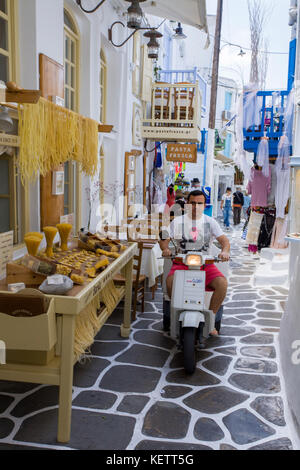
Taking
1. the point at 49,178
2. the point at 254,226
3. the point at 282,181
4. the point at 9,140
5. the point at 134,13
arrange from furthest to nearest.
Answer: the point at 254,226 → the point at 282,181 → the point at 134,13 → the point at 49,178 → the point at 9,140

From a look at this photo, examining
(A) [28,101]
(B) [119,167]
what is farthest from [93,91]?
(A) [28,101]

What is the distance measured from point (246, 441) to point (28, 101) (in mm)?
3189

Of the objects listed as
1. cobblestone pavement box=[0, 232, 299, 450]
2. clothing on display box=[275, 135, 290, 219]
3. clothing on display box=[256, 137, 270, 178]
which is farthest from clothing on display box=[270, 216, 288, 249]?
cobblestone pavement box=[0, 232, 299, 450]

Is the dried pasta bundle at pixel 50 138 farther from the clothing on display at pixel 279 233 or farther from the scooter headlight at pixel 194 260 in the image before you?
the clothing on display at pixel 279 233

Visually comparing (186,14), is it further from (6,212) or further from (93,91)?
(6,212)

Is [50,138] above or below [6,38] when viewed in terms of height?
below

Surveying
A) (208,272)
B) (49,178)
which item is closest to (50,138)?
(49,178)

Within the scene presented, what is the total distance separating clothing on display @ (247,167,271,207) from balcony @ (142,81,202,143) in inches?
174

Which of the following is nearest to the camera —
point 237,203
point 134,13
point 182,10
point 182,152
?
point 134,13

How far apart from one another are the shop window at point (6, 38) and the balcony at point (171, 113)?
7.27m

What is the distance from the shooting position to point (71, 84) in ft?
22.1

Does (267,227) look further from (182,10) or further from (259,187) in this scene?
(182,10)

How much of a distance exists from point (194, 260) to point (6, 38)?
322 centimetres

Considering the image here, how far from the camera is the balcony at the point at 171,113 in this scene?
38.4 feet
